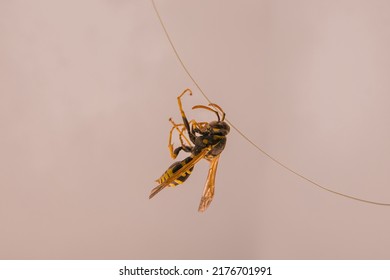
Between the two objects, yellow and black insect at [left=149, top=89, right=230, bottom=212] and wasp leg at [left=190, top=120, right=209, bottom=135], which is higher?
wasp leg at [left=190, top=120, right=209, bottom=135]

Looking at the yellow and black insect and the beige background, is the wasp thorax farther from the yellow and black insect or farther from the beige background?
the beige background

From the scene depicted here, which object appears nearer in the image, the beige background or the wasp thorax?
the wasp thorax

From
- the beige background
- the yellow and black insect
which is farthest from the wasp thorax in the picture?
the beige background

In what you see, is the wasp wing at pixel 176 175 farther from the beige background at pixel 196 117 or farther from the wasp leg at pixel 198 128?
the beige background at pixel 196 117

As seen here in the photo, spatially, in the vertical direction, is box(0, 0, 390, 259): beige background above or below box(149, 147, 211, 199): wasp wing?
above

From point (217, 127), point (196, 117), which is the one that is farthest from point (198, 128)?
point (196, 117)

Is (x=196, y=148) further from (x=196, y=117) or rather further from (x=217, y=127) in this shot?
(x=196, y=117)

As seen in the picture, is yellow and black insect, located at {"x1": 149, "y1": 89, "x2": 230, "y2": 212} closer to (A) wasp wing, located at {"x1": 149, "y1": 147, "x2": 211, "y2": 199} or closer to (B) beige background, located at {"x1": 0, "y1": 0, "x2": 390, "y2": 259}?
(A) wasp wing, located at {"x1": 149, "y1": 147, "x2": 211, "y2": 199}

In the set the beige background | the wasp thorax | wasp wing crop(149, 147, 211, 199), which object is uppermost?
the beige background

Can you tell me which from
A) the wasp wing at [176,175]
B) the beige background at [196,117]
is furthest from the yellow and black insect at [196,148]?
the beige background at [196,117]

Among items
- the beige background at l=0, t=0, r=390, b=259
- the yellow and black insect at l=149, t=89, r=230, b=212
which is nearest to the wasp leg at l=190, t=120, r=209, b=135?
the yellow and black insect at l=149, t=89, r=230, b=212
